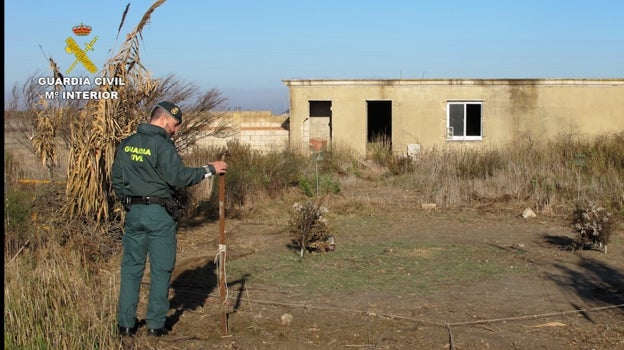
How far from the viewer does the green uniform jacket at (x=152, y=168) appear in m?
6.50

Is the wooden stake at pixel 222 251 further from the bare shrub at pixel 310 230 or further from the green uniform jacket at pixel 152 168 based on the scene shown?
the bare shrub at pixel 310 230

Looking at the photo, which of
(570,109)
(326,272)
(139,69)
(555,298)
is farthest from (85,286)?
(570,109)

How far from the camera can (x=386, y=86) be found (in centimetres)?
2559

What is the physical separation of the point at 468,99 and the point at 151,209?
2004cm

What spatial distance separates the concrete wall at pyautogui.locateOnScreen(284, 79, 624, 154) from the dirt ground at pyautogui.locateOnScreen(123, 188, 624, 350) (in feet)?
46.0

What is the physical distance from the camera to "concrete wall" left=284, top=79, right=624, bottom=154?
2492 centimetres

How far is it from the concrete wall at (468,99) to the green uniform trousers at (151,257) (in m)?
18.9

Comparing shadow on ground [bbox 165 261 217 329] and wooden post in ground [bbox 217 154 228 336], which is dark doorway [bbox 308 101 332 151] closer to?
shadow on ground [bbox 165 261 217 329]

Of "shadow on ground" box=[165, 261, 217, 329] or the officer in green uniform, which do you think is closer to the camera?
the officer in green uniform

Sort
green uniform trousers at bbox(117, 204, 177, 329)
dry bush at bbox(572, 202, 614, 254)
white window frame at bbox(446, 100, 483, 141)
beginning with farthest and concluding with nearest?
white window frame at bbox(446, 100, 483, 141) → dry bush at bbox(572, 202, 614, 254) → green uniform trousers at bbox(117, 204, 177, 329)

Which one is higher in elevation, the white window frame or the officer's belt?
the white window frame

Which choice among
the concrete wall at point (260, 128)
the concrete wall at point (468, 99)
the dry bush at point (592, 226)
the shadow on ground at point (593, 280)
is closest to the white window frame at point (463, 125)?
the concrete wall at point (468, 99)

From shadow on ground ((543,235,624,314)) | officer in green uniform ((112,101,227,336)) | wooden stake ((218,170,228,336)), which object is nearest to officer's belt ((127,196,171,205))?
officer in green uniform ((112,101,227,336))

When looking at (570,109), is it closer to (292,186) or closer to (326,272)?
(292,186)
